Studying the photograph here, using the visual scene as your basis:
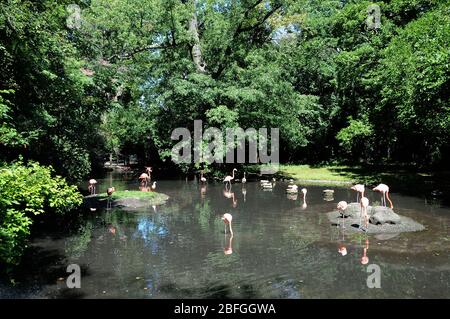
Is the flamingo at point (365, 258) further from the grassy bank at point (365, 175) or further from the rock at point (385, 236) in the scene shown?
the grassy bank at point (365, 175)

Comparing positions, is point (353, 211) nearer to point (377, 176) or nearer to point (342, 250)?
point (342, 250)

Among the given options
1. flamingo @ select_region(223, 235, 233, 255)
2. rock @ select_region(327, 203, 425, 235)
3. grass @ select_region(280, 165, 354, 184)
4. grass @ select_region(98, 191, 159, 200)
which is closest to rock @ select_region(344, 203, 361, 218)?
rock @ select_region(327, 203, 425, 235)

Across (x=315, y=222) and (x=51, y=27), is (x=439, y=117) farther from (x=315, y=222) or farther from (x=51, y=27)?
(x=51, y=27)

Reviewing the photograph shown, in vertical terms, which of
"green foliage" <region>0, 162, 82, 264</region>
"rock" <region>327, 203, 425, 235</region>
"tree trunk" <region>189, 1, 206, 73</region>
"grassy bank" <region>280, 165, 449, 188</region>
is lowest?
"rock" <region>327, 203, 425, 235</region>

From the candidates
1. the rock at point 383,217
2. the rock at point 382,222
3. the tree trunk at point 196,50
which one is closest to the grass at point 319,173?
the tree trunk at point 196,50

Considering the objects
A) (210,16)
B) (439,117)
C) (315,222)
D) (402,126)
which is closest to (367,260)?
(315,222)

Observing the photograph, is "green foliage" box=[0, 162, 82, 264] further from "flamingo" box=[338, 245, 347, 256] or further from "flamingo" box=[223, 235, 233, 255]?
"flamingo" box=[338, 245, 347, 256]

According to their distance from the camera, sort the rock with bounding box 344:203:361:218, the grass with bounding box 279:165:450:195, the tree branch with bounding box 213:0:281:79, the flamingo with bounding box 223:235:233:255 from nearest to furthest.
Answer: the flamingo with bounding box 223:235:233:255, the rock with bounding box 344:203:361:218, the grass with bounding box 279:165:450:195, the tree branch with bounding box 213:0:281:79

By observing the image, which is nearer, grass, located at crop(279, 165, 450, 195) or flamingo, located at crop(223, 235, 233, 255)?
flamingo, located at crop(223, 235, 233, 255)

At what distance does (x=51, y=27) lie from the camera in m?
14.4

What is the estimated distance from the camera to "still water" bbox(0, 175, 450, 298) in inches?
398

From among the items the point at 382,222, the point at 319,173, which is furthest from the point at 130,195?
the point at 319,173

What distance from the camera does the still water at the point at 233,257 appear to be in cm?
1012

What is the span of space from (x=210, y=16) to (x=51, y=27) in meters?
18.6
